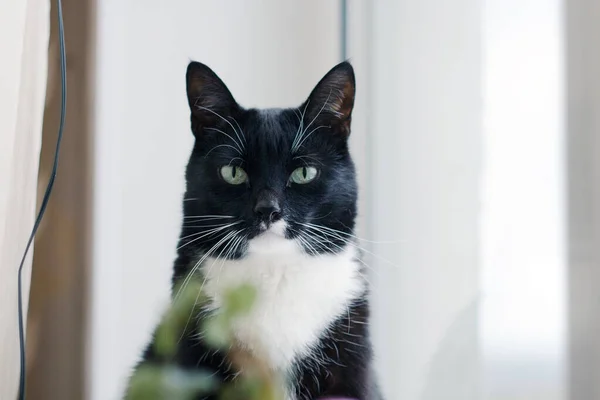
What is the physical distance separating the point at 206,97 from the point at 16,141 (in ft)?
1.00

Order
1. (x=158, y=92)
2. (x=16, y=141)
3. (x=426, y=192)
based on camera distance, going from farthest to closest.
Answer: (x=158, y=92) < (x=426, y=192) < (x=16, y=141)

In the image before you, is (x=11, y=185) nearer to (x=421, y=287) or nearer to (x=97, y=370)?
(x=97, y=370)

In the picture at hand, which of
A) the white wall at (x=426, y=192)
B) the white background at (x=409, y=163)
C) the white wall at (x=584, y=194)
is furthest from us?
the white wall at (x=426, y=192)

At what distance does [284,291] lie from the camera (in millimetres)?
938

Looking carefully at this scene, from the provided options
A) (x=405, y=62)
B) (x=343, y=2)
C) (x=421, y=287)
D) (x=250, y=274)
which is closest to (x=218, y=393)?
(x=250, y=274)

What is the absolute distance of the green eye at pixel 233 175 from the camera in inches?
37.4

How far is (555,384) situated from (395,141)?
0.55m

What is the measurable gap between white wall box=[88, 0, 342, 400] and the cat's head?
33cm

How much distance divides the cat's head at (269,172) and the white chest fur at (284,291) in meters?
0.02

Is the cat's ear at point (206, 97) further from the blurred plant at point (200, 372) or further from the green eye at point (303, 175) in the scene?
the blurred plant at point (200, 372)

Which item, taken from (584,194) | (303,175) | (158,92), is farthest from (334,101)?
(158,92)

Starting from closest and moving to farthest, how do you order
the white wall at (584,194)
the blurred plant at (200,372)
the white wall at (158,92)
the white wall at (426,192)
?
the blurred plant at (200,372) < the white wall at (584,194) < the white wall at (426,192) < the white wall at (158,92)

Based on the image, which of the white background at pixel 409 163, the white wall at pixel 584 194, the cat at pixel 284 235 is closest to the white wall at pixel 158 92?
the white background at pixel 409 163

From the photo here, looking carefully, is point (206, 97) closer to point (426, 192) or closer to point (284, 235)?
point (284, 235)
